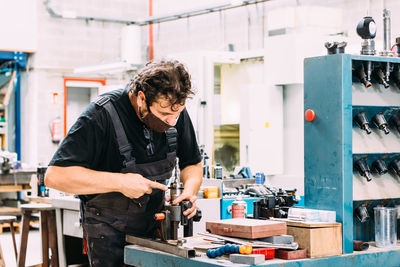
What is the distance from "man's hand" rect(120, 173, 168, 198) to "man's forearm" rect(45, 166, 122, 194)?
27mm

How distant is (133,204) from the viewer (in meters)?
2.40

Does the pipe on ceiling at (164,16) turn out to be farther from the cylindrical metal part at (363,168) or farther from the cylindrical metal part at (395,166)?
the cylindrical metal part at (363,168)

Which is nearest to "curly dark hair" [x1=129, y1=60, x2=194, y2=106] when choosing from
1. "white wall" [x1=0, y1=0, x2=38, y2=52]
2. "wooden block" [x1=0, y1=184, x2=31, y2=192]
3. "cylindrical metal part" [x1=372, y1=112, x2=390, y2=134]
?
"cylindrical metal part" [x1=372, y1=112, x2=390, y2=134]

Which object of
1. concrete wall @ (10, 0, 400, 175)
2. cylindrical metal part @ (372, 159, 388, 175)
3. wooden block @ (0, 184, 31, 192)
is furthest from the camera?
concrete wall @ (10, 0, 400, 175)

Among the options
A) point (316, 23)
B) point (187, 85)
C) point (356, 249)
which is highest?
Answer: point (316, 23)

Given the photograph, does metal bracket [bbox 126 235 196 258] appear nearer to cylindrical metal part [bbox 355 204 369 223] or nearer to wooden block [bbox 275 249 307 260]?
wooden block [bbox 275 249 307 260]

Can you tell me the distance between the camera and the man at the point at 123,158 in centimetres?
229

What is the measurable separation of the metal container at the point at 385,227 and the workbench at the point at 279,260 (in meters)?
0.04

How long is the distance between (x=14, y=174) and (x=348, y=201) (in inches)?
233

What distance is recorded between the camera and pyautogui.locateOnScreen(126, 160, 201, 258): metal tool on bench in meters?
2.18

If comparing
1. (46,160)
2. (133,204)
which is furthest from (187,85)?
(46,160)

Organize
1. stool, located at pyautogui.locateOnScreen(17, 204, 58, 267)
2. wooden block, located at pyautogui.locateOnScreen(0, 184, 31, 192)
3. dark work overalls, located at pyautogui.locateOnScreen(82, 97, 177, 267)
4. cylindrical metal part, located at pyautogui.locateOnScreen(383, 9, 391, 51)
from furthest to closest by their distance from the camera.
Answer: wooden block, located at pyautogui.locateOnScreen(0, 184, 31, 192) < stool, located at pyautogui.locateOnScreen(17, 204, 58, 267) < cylindrical metal part, located at pyautogui.locateOnScreen(383, 9, 391, 51) < dark work overalls, located at pyautogui.locateOnScreen(82, 97, 177, 267)

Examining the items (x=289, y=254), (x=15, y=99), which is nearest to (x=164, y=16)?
(x=15, y=99)

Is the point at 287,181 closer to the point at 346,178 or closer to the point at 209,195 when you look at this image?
the point at 209,195
